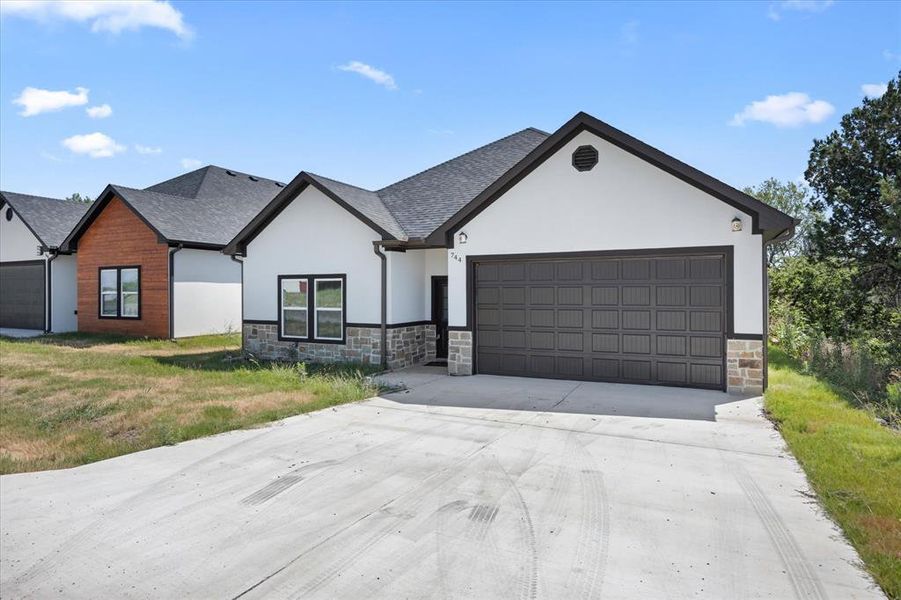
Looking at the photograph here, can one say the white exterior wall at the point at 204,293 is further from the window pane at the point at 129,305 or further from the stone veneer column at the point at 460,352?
the stone veneer column at the point at 460,352

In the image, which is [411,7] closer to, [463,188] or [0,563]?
[463,188]

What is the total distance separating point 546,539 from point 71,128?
25.5 metres

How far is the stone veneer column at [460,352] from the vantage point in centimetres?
1210

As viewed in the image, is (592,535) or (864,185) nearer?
(592,535)

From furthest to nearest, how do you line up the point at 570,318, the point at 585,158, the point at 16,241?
the point at 16,241
the point at 570,318
the point at 585,158

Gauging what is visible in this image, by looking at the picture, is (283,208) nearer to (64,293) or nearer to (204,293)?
(204,293)

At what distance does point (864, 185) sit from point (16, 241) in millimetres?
31314

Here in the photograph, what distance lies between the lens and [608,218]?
1064 cm

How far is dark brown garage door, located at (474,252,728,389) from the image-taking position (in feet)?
33.2

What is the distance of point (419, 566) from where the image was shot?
12.5ft

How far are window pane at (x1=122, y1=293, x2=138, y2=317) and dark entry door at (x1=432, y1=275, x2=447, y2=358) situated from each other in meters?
11.6

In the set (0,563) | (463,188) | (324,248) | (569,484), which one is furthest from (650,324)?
(0,563)

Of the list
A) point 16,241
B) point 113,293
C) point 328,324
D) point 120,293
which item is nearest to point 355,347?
point 328,324

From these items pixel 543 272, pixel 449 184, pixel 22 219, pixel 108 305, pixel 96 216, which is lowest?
pixel 108 305
